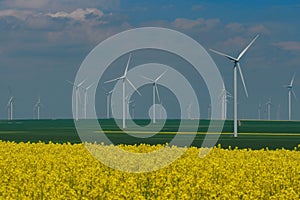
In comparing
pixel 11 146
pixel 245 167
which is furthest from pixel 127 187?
pixel 11 146

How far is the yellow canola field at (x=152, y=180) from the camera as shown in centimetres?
1719

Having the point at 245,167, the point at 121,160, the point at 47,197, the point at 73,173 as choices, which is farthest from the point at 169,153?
the point at 47,197

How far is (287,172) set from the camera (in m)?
23.3

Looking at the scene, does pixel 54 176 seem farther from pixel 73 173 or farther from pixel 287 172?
pixel 287 172

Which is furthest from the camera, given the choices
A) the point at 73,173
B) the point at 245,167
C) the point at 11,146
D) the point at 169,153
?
the point at 11,146

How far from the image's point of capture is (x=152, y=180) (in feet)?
70.1

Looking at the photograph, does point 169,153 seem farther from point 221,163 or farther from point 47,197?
point 47,197

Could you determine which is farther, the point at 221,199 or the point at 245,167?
the point at 245,167

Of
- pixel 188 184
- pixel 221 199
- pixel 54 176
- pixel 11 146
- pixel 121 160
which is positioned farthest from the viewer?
pixel 11 146

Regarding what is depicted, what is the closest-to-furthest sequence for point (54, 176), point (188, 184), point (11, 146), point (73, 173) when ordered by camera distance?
point (188, 184) → point (54, 176) → point (73, 173) → point (11, 146)

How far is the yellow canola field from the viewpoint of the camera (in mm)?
17188

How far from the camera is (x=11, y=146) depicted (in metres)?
35.4

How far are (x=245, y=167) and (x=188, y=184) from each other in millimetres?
6220

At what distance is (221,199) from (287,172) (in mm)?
7338
